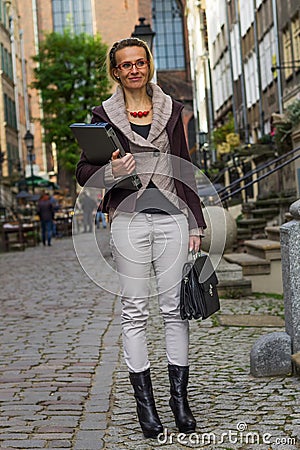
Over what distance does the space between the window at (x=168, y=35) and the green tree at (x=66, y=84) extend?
29.9 m

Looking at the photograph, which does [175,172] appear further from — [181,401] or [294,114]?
[294,114]

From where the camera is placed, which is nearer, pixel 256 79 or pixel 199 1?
pixel 256 79

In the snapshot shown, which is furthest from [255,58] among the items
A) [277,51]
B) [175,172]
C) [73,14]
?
[73,14]

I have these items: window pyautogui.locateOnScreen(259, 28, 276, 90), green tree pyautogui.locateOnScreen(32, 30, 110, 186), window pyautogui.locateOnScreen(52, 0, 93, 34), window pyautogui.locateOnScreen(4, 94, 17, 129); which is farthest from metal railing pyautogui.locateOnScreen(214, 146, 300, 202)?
window pyautogui.locateOnScreen(52, 0, 93, 34)

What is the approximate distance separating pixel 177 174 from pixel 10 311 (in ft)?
21.8

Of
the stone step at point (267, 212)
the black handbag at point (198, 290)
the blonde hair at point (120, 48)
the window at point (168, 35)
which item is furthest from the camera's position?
the window at point (168, 35)

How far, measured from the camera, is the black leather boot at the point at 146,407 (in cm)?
484

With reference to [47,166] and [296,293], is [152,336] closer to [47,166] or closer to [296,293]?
[296,293]

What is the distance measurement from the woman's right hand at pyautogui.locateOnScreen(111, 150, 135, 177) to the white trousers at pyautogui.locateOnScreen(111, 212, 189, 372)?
250 mm

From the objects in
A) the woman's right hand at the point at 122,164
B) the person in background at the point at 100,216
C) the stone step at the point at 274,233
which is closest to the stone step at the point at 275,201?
the stone step at the point at 274,233

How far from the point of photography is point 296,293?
6.07m

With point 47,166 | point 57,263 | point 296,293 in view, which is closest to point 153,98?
point 296,293

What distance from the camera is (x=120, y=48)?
506cm

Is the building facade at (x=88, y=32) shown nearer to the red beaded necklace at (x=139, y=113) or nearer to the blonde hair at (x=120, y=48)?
the blonde hair at (x=120, y=48)
